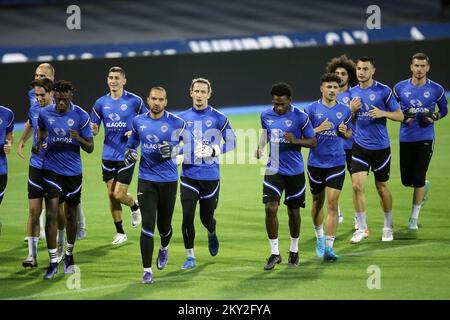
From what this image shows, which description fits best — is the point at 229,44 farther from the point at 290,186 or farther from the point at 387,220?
the point at 290,186

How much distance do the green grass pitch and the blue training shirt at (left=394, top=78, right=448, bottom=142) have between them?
1408 millimetres

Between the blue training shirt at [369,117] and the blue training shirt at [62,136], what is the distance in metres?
4.13

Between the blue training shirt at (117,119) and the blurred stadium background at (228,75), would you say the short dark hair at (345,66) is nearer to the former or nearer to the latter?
the blurred stadium background at (228,75)

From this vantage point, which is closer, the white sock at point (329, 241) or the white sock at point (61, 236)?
the white sock at point (329, 241)

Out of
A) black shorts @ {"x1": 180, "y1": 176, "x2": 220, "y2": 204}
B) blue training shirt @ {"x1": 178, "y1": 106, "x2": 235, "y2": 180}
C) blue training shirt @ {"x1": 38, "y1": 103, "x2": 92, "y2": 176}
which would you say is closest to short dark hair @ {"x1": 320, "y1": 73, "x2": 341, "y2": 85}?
blue training shirt @ {"x1": 178, "y1": 106, "x2": 235, "y2": 180}

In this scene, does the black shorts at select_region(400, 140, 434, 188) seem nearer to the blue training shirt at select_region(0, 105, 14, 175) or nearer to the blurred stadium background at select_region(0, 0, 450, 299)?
the blurred stadium background at select_region(0, 0, 450, 299)

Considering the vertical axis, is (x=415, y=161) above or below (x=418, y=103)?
below

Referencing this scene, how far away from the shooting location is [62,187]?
12688 mm

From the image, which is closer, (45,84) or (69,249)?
(69,249)

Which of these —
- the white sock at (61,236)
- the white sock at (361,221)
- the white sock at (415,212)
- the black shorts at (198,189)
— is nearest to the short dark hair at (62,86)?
the black shorts at (198,189)

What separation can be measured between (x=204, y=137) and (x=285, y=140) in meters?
1.08

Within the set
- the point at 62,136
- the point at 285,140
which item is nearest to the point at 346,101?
the point at 285,140

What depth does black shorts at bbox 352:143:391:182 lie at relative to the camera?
1443 cm

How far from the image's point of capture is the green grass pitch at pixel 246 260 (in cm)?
1148
